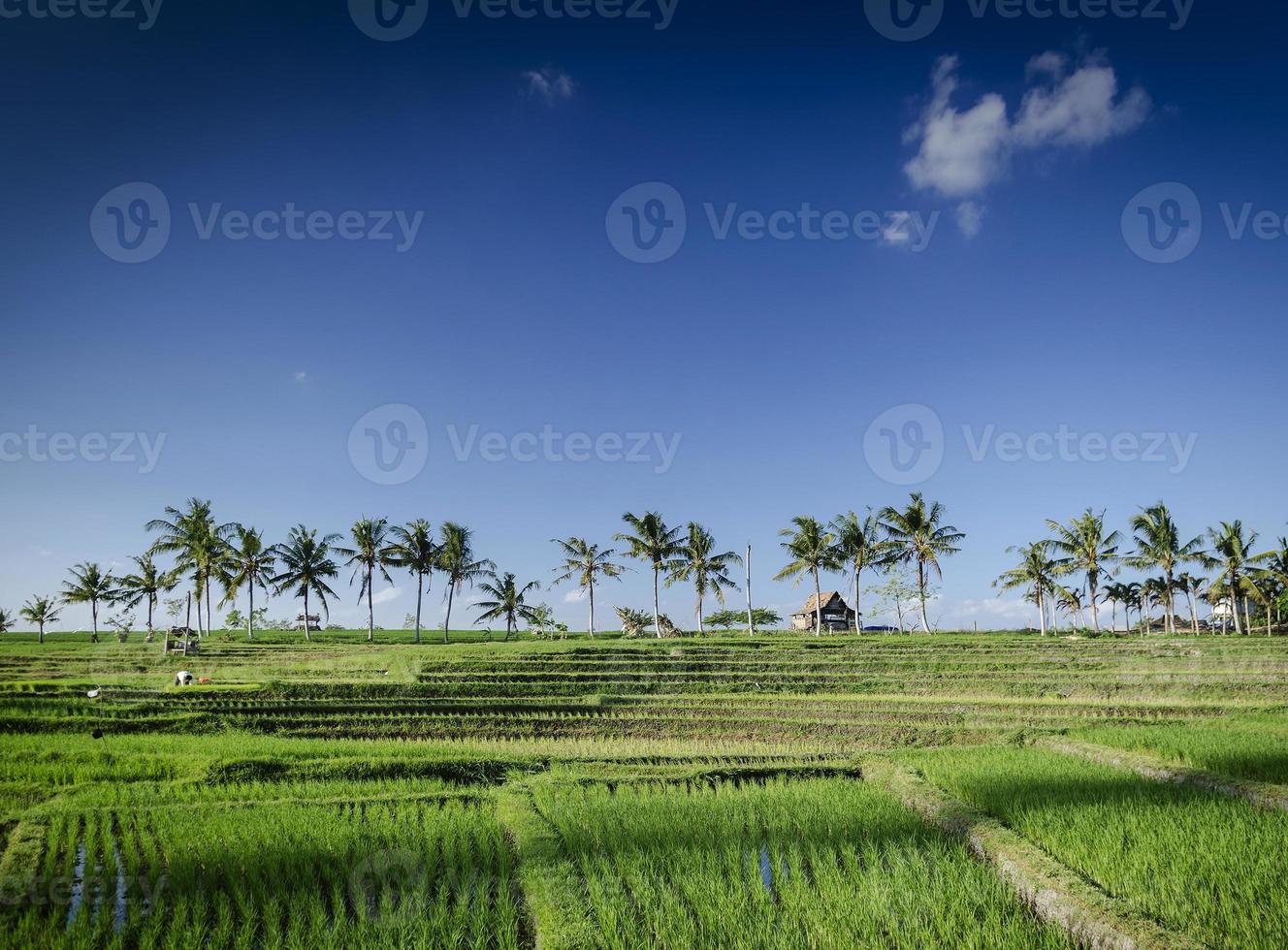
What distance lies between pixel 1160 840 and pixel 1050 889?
1484 mm

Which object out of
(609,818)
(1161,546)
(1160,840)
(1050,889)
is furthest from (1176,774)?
(1161,546)

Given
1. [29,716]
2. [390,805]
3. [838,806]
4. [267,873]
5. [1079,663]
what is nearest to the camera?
[267,873]

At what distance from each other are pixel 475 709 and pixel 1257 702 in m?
17.4

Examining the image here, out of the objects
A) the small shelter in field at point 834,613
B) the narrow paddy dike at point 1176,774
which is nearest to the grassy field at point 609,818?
the narrow paddy dike at point 1176,774

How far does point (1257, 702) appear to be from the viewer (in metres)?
16.3

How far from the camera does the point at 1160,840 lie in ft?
19.5

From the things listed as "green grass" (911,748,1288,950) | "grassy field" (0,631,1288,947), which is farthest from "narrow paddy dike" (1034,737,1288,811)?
"green grass" (911,748,1288,950)

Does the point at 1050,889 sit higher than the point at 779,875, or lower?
higher

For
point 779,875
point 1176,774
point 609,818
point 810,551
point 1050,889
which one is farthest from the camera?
point 810,551

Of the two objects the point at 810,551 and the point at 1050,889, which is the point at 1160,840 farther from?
the point at 810,551

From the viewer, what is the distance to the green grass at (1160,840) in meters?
4.59

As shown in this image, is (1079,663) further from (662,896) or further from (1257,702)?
(662,896)

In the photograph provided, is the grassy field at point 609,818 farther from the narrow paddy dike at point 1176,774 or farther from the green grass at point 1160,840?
the narrow paddy dike at point 1176,774

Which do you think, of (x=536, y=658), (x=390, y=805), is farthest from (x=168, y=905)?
(x=536, y=658)
